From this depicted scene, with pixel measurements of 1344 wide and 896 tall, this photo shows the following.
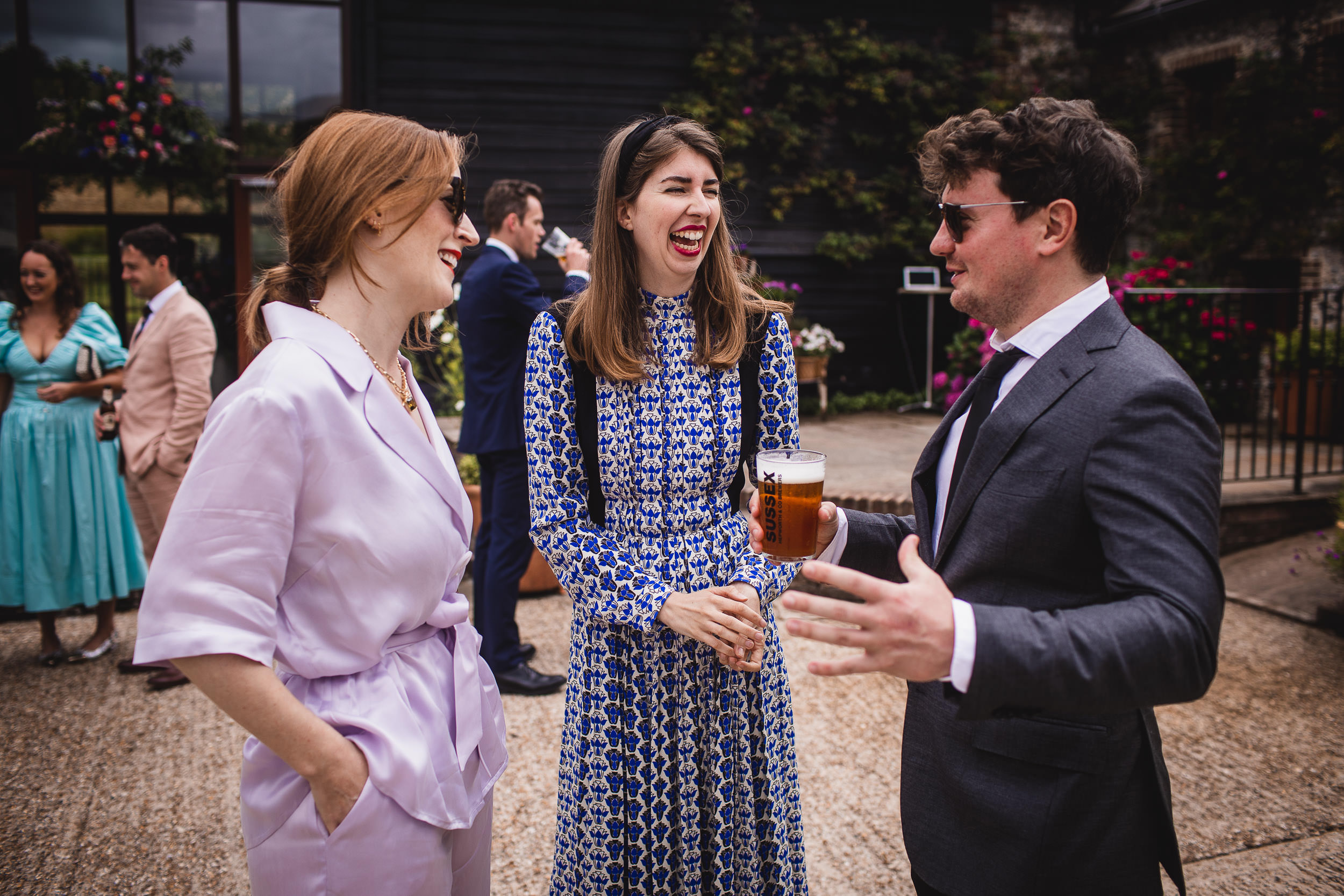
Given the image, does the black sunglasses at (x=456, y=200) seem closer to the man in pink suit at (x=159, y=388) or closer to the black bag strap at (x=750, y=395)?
the black bag strap at (x=750, y=395)

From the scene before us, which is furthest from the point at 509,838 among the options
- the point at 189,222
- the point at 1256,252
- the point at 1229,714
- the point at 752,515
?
the point at 1256,252

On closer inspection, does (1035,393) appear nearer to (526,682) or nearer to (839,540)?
(839,540)

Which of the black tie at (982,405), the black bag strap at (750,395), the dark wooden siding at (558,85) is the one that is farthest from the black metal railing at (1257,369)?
the black tie at (982,405)

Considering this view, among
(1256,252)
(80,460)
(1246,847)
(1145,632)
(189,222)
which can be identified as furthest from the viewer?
(1256,252)

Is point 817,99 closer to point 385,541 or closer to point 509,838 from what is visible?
point 509,838

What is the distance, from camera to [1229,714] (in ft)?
12.3

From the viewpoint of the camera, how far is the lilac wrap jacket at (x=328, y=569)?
3.92 ft

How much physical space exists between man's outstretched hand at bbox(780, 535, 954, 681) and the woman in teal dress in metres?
4.75

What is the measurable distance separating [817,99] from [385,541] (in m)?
10.6

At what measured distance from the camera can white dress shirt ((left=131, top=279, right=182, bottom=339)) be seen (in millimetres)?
4438

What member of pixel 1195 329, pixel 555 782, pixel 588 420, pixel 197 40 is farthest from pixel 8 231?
pixel 1195 329

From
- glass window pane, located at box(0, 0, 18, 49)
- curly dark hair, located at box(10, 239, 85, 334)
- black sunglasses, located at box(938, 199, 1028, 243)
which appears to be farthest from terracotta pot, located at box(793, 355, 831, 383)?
glass window pane, located at box(0, 0, 18, 49)

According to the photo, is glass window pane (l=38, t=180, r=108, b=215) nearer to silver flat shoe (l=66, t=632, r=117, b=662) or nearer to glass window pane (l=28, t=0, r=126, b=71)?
glass window pane (l=28, t=0, r=126, b=71)

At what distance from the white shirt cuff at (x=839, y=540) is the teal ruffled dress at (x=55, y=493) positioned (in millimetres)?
4338
